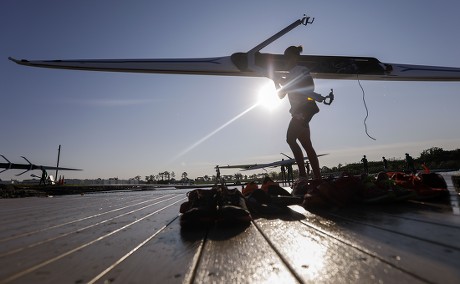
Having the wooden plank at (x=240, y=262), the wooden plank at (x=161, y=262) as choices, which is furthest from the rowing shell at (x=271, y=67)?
the wooden plank at (x=240, y=262)

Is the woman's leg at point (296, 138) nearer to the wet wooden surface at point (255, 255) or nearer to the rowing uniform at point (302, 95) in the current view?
the rowing uniform at point (302, 95)

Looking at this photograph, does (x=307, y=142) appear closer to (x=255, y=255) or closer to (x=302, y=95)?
(x=302, y=95)

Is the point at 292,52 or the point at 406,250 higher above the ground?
the point at 292,52

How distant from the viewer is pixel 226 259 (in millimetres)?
1112

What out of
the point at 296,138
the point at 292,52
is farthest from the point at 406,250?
the point at 292,52

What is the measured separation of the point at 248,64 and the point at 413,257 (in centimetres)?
858

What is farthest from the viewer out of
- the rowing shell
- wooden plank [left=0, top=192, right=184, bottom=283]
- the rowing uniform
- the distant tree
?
the distant tree

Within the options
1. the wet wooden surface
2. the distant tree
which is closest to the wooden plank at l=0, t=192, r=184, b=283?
the wet wooden surface

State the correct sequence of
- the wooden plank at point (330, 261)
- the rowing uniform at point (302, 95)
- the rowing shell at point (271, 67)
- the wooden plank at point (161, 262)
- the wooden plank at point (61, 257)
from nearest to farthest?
1. the wooden plank at point (330, 261)
2. the wooden plank at point (161, 262)
3. the wooden plank at point (61, 257)
4. the rowing uniform at point (302, 95)
5. the rowing shell at point (271, 67)

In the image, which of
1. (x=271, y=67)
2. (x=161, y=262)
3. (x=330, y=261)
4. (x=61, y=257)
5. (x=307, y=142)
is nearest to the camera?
(x=330, y=261)

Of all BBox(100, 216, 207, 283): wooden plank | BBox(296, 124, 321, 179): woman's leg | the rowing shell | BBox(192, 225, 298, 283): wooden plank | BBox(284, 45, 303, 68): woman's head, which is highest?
the rowing shell

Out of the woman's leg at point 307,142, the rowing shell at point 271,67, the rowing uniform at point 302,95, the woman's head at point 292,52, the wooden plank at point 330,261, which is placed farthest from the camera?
the rowing shell at point 271,67

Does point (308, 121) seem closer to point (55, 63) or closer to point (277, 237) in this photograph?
point (277, 237)

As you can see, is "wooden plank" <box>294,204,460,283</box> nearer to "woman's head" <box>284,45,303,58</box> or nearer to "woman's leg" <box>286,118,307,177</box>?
"woman's leg" <box>286,118,307,177</box>
